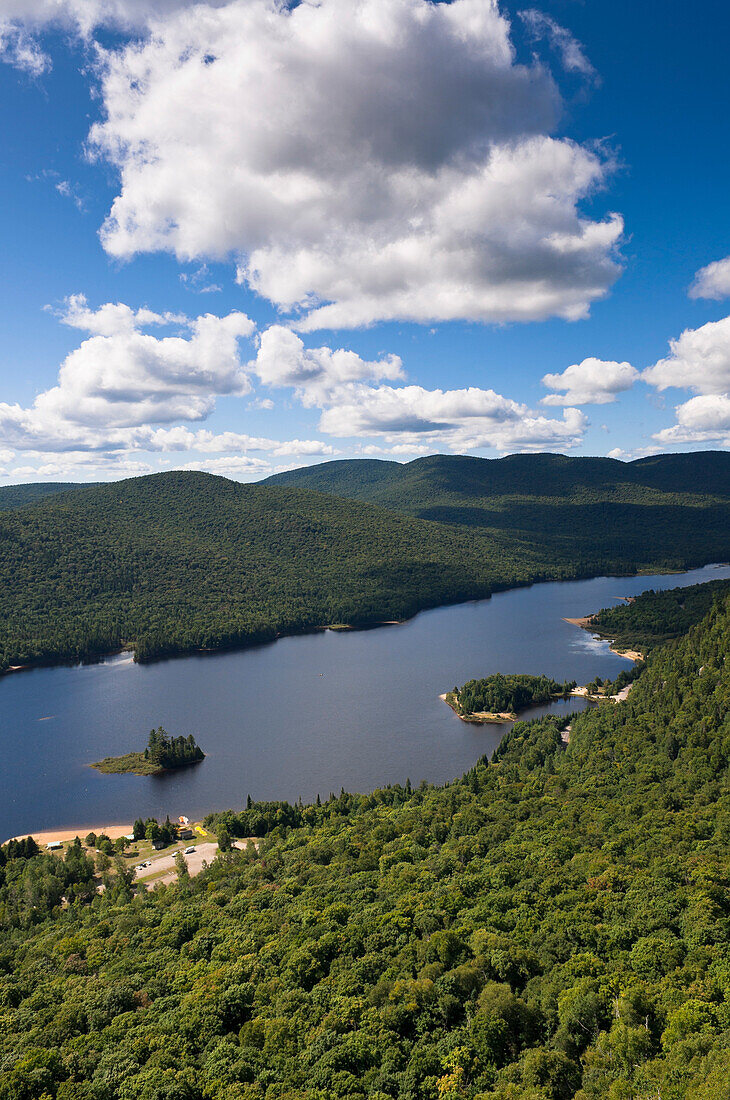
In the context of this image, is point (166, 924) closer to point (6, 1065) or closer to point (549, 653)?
point (6, 1065)

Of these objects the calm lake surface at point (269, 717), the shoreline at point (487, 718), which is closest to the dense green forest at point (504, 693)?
the shoreline at point (487, 718)

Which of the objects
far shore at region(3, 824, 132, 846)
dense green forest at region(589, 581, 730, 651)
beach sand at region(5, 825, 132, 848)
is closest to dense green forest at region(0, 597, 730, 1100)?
far shore at region(3, 824, 132, 846)

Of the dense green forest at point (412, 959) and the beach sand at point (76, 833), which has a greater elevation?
the dense green forest at point (412, 959)

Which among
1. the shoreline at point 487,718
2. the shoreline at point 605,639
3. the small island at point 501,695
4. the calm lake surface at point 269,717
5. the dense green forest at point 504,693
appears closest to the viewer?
the calm lake surface at point 269,717

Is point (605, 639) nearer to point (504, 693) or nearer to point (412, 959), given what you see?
point (504, 693)

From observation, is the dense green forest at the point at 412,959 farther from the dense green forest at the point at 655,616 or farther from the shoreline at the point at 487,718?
the dense green forest at the point at 655,616

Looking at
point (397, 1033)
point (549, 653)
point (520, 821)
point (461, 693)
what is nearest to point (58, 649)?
point (461, 693)

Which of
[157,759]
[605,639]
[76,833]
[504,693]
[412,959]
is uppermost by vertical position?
[412,959]

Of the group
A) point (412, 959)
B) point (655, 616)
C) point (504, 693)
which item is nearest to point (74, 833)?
point (412, 959)
